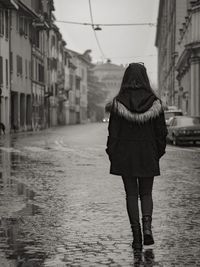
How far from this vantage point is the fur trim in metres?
6.96

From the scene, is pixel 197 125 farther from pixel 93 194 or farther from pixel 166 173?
pixel 93 194

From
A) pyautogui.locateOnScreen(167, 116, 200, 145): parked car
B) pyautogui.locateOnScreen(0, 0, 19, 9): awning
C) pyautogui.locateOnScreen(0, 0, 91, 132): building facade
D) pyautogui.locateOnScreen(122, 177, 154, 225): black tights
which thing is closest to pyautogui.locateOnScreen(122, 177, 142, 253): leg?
pyautogui.locateOnScreen(122, 177, 154, 225): black tights

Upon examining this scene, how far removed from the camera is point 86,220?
30.1 ft

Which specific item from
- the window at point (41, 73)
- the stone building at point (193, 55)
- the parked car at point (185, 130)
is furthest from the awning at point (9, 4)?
the parked car at point (185, 130)

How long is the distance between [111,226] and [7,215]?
5.57 feet

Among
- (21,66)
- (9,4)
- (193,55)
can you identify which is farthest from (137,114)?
(21,66)

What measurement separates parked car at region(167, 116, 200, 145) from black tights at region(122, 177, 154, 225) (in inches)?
1001

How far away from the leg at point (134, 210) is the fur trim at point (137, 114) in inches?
23.6

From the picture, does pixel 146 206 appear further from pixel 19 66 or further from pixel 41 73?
pixel 41 73

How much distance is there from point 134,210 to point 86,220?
213 centimetres

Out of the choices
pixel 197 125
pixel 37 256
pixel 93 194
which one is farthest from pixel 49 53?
pixel 37 256

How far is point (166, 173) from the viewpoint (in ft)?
54.7

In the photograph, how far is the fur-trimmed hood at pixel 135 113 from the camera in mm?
6965

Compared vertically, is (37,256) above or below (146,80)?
below
